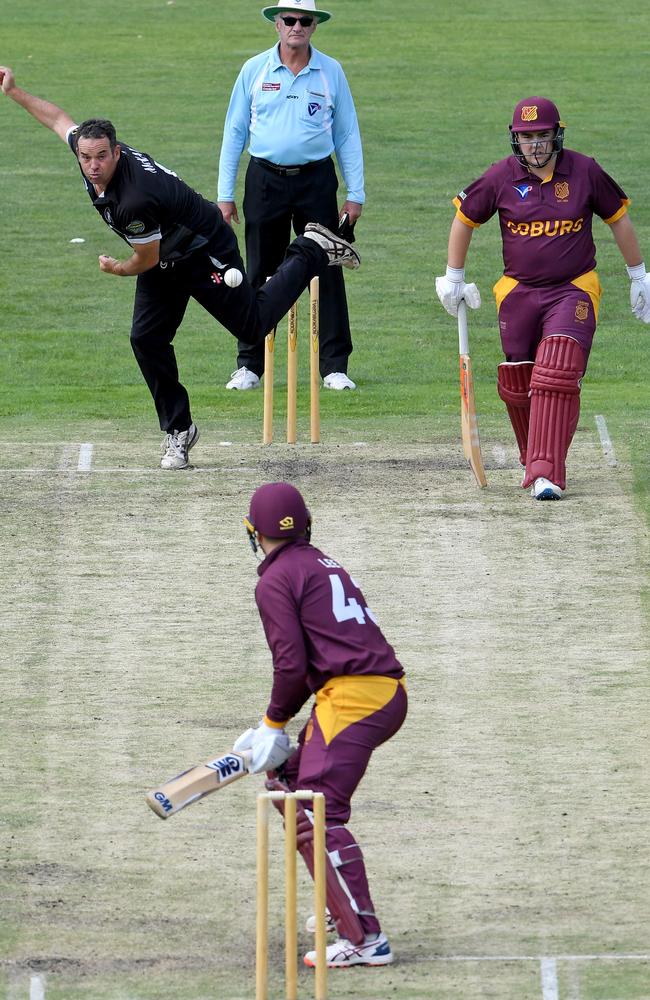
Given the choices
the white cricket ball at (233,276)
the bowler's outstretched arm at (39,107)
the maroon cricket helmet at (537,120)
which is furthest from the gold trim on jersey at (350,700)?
the bowler's outstretched arm at (39,107)

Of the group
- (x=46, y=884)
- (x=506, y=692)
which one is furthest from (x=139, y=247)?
(x=46, y=884)

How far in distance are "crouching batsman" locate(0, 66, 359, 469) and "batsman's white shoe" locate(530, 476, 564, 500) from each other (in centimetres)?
172

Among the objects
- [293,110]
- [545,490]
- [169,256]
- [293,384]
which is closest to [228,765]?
[169,256]

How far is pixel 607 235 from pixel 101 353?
20.0 ft

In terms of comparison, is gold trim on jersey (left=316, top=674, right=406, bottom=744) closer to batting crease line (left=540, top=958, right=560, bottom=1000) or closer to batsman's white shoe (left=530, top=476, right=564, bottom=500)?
batting crease line (left=540, top=958, right=560, bottom=1000)

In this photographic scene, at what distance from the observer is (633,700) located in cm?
843

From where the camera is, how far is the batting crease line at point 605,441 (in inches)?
477

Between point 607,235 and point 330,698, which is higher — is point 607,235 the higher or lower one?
the higher one

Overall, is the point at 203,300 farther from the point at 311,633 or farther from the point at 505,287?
the point at 311,633

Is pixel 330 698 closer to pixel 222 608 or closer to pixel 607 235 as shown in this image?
pixel 222 608

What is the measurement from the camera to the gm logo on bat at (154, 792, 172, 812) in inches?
246

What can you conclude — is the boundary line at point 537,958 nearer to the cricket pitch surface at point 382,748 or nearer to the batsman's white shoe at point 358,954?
the cricket pitch surface at point 382,748

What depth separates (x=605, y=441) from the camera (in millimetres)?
12570

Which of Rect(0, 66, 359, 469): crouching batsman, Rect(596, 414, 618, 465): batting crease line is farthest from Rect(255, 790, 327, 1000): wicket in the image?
Rect(596, 414, 618, 465): batting crease line
